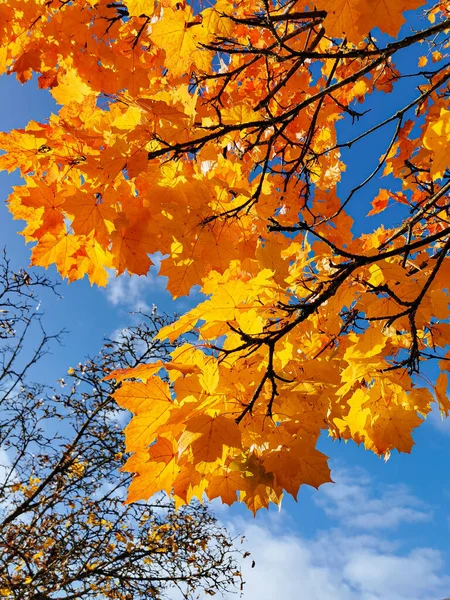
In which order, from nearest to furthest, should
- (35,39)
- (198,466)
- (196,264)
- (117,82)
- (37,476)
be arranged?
(198,466) → (196,264) → (117,82) → (35,39) → (37,476)

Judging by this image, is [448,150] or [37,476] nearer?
[448,150]

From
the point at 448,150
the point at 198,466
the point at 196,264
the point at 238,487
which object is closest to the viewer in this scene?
the point at 198,466

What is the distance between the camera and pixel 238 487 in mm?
1673

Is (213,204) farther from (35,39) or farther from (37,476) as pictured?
(37,476)

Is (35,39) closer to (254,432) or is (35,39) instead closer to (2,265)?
(254,432)

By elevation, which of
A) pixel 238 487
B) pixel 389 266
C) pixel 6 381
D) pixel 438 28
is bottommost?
pixel 238 487

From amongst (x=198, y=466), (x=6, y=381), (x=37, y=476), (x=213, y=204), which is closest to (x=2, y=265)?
(x=6, y=381)

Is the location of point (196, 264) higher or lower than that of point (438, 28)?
lower

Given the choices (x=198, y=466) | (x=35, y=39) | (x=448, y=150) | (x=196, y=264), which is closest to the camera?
(x=198, y=466)

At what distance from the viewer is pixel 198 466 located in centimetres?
156

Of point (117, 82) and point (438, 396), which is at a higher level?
point (117, 82)

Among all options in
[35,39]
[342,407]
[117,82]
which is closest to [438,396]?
[342,407]

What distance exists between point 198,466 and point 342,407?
69 cm

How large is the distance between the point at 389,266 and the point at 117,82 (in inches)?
90.6
